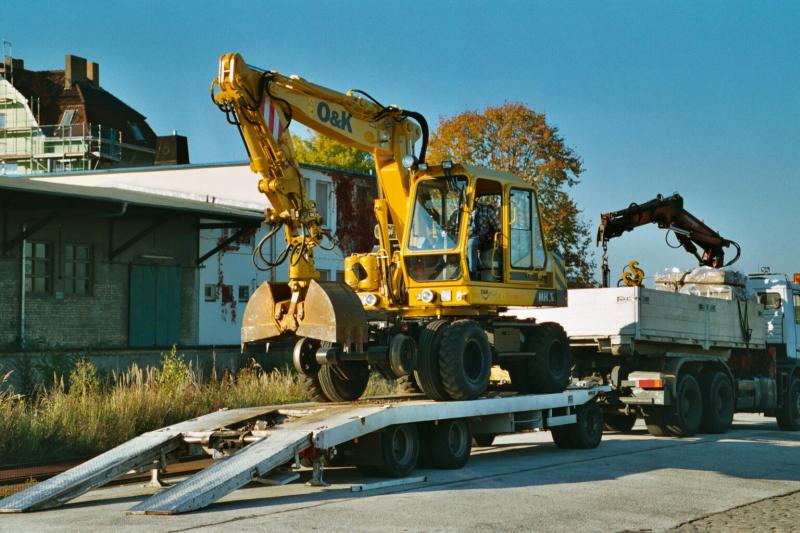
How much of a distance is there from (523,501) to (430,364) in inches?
129

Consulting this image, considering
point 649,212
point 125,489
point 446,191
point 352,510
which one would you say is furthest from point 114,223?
point 352,510

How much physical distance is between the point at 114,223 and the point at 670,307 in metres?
16.2

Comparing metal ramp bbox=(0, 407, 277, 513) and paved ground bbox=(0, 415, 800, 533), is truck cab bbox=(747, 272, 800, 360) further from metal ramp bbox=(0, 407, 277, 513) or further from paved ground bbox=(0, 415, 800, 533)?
metal ramp bbox=(0, 407, 277, 513)

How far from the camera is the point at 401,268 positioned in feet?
53.7

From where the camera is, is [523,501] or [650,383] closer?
[523,501]

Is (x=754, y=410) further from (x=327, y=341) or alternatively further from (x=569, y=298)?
(x=327, y=341)

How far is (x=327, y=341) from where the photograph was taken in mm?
13891

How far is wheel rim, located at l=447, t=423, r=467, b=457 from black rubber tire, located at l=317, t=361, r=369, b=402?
2.01m

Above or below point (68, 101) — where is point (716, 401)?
below

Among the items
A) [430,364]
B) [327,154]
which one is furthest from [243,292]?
[327,154]

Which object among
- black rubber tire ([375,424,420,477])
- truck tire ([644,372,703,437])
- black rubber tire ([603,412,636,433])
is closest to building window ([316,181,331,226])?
black rubber tire ([603,412,636,433])

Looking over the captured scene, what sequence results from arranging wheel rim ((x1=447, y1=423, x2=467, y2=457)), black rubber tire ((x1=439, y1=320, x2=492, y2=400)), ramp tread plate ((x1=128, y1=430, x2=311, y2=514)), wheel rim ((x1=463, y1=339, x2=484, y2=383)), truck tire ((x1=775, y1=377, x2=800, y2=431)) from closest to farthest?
ramp tread plate ((x1=128, y1=430, x2=311, y2=514)) → wheel rim ((x1=447, y1=423, x2=467, y2=457)) → black rubber tire ((x1=439, y1=320, x2=492, y2=400)) → wheel rim ((x1=463, y1=339, x2=484, y2=383)) → truck tire ((x1=775, y1=377, x2=800, y2=431))

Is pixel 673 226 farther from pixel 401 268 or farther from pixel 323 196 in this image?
pixel 323 196

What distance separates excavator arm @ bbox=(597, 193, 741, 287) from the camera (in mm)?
23797
